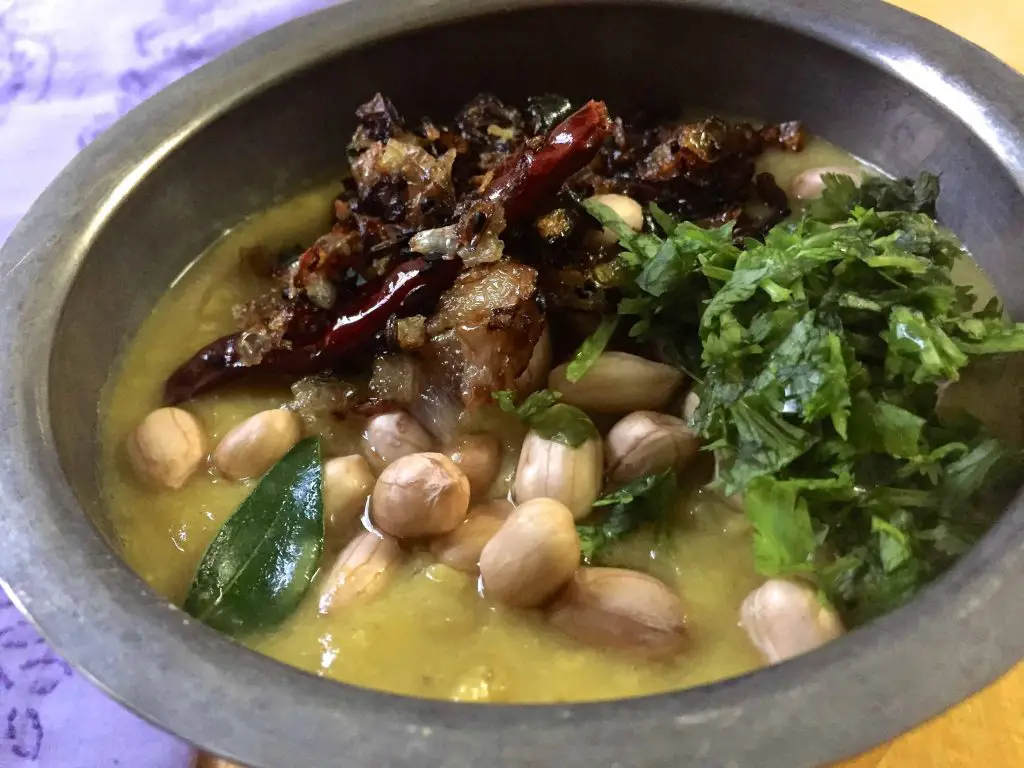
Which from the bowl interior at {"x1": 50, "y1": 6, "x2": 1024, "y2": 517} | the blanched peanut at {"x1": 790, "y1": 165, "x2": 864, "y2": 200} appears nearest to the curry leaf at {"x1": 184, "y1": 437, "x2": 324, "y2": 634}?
the bowl interior at {"x1": 50, "y1": 6, "x2": 1024, "y2": 517}

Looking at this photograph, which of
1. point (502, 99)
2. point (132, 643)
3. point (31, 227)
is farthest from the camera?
point (502, 99)

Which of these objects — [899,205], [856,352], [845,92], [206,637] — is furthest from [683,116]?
[206,637]

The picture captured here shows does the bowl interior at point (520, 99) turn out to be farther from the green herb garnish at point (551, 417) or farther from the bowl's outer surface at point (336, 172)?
the green herb garnish at point (551, 417)

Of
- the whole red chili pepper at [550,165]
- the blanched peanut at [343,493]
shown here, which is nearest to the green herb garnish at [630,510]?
the blanched peanut at [343,493]

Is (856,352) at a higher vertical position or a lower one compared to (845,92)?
lower

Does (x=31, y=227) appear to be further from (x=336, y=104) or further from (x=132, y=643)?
(x=132, y=643)
